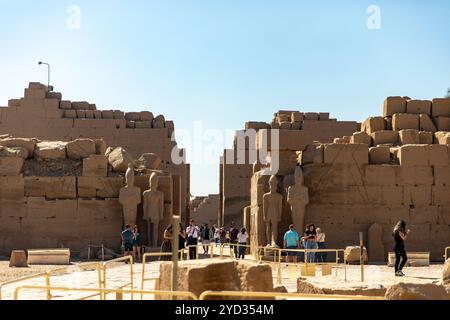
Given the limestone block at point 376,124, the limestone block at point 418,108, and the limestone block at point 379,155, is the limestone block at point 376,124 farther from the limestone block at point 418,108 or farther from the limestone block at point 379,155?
the limestone block at point 379,155

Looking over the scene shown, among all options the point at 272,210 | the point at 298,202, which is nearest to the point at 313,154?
the point at 298,202

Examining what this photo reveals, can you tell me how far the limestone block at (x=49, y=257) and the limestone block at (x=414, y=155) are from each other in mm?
9767

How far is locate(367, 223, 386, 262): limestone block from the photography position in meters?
19.8

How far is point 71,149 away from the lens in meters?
22.0

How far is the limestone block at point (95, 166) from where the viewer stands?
21.2 m

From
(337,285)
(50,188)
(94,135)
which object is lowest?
(337,285)

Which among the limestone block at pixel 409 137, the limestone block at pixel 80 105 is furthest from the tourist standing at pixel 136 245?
the limestone block at pixel 80 105

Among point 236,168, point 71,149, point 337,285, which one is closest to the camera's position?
point 337,285

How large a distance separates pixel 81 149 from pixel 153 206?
3276 millimetres

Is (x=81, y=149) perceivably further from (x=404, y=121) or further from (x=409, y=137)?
(x=404, y=121)

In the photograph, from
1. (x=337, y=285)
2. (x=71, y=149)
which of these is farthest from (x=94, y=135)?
(x=337, y=285)
